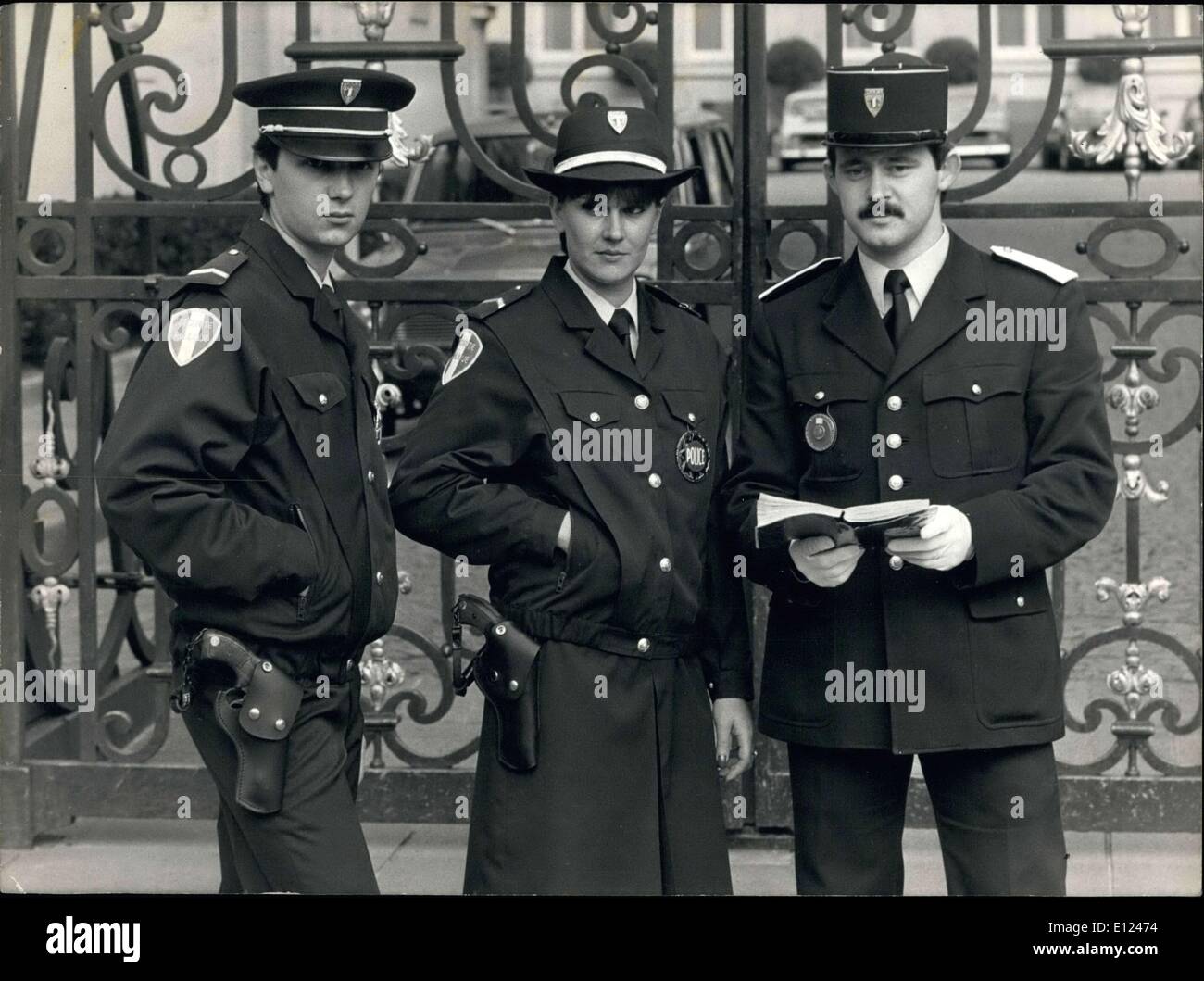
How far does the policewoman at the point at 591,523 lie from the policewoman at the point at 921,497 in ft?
0.67

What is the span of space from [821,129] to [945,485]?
10.6 ft

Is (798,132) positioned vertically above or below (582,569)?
above

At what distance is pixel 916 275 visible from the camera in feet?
13.7

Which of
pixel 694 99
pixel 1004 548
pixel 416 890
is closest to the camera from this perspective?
pixel 1004 548

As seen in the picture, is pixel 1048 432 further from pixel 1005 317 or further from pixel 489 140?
pixel 489 140

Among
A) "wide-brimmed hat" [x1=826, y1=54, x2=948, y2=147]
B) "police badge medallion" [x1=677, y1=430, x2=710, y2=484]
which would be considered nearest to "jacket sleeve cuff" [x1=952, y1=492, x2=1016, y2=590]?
"police badge medallion" [x1=677, y1=430, x2=710, y2=484]

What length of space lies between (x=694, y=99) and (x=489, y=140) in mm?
706

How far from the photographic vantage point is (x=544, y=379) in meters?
4.11

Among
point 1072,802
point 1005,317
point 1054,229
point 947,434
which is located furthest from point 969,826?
point 1054,229

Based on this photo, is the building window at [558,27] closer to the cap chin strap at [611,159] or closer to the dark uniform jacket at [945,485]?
the cap chin strap at [611,159]

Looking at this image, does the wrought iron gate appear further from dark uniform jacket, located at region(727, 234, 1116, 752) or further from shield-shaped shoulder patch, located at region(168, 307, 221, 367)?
shield-shaped shoulder patch, located at region(168, 307, 221, 367)

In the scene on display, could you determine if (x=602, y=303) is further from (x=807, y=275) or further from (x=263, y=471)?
(x=263, y=471)

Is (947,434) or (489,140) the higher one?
(489,140)

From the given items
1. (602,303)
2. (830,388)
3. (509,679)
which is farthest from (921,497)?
(509,679)
